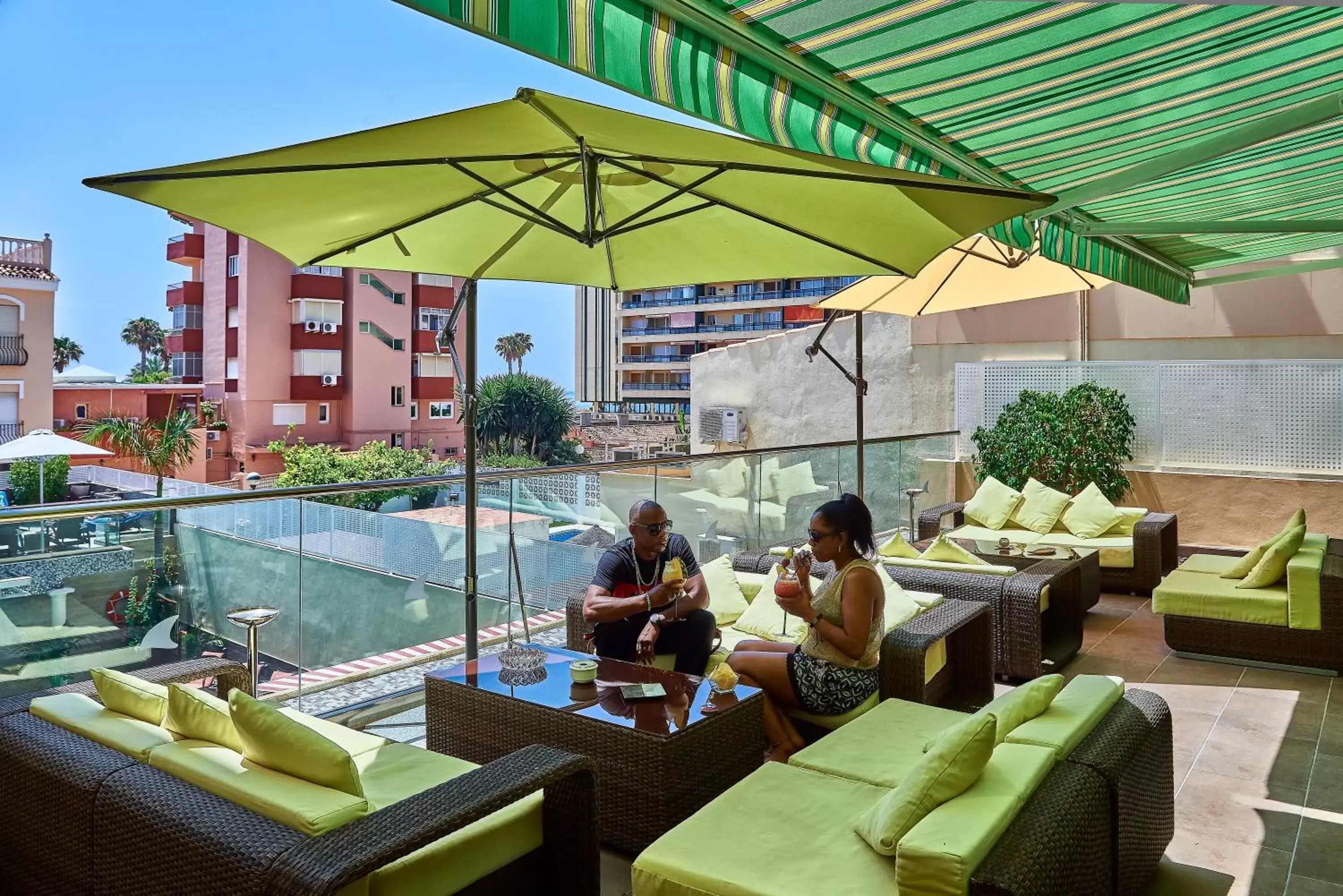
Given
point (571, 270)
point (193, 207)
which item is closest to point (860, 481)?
point (571, 270)

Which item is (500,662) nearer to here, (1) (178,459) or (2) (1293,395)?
(2) (1293,395)

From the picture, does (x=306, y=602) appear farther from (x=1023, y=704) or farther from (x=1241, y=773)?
(x=1241, y=773)

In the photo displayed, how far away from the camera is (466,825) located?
210cm

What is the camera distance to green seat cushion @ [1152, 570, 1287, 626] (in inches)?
213

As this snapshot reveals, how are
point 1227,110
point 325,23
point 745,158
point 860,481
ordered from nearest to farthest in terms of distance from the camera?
point 745,158
point 1227,110
point 860,481
point 325,23

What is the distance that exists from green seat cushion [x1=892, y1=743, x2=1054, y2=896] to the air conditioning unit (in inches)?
482

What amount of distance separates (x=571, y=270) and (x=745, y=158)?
1884mm

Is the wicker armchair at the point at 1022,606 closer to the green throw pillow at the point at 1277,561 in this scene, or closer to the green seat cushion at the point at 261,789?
the green throw pillow at the point at 1277,561

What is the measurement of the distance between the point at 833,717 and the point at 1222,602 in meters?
3.22

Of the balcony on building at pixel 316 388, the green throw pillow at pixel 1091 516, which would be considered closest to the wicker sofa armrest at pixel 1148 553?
the green throw pillow at pixel 1091 516

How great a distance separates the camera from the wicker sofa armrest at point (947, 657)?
3.95 meters

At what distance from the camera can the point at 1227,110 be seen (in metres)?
3.10

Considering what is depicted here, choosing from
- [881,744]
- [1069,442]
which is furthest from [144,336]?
[881,744]

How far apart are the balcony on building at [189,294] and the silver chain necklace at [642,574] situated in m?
47.9
